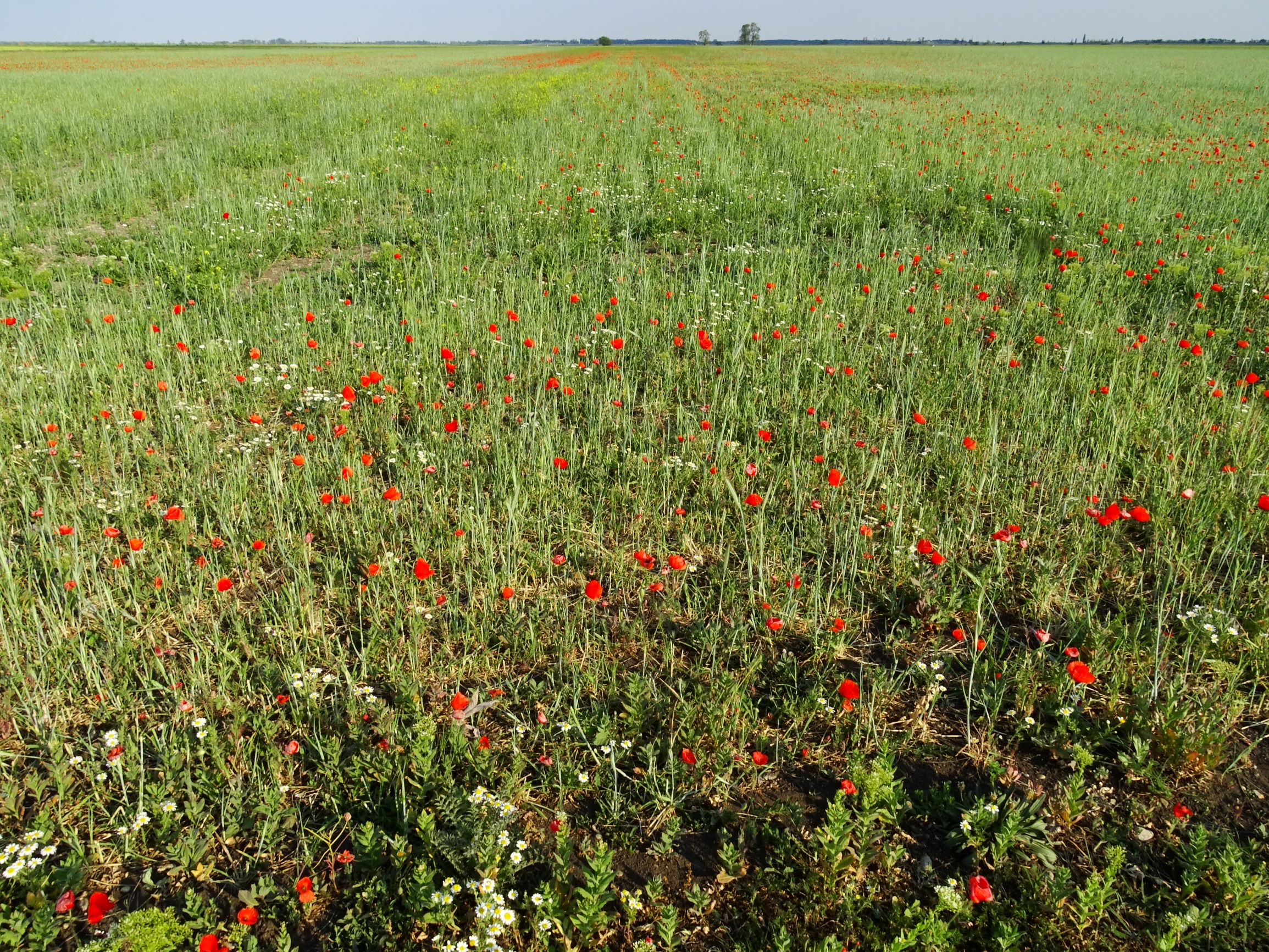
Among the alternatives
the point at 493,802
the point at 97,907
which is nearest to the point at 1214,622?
the point at 493,802

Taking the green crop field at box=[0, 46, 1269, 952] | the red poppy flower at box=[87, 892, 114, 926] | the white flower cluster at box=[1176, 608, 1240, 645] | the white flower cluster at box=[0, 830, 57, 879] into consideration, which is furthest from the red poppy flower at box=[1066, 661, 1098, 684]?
the white flower cluster at box=[0, 830, 57, 879]

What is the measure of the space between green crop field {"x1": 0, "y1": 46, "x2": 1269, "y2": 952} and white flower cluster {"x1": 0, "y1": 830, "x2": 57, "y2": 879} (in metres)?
0.01

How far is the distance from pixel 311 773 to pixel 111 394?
3.51 m

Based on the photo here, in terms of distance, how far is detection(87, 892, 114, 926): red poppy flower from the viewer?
199 cm

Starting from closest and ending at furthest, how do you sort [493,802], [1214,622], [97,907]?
[97,907]
[493,802]
[1214,622]

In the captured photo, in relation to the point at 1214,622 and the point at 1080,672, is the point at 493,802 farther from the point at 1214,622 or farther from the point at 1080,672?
the point at 1214,622

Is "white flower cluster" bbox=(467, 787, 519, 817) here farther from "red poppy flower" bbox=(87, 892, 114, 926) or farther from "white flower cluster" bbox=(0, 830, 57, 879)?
"white flower cluster" bbox=(0, 830, 57, 879)

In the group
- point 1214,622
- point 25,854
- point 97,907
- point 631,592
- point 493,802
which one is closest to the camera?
point 97,907

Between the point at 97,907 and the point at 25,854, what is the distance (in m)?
0.40

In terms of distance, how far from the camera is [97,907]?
6.58ft

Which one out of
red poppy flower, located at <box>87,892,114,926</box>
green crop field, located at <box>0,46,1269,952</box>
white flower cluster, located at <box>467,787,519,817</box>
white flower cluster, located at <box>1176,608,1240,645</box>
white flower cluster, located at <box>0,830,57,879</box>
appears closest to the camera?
red poppy flower, located at <box>87,892,114,926</box>

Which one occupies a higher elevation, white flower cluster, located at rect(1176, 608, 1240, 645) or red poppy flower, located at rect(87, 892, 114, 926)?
white flower cluster, located at rect(1176, 608, 1240, 645)

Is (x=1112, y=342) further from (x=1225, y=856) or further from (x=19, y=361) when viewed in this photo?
(x=19, y=361)

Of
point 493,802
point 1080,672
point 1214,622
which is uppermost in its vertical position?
point 1080,672
